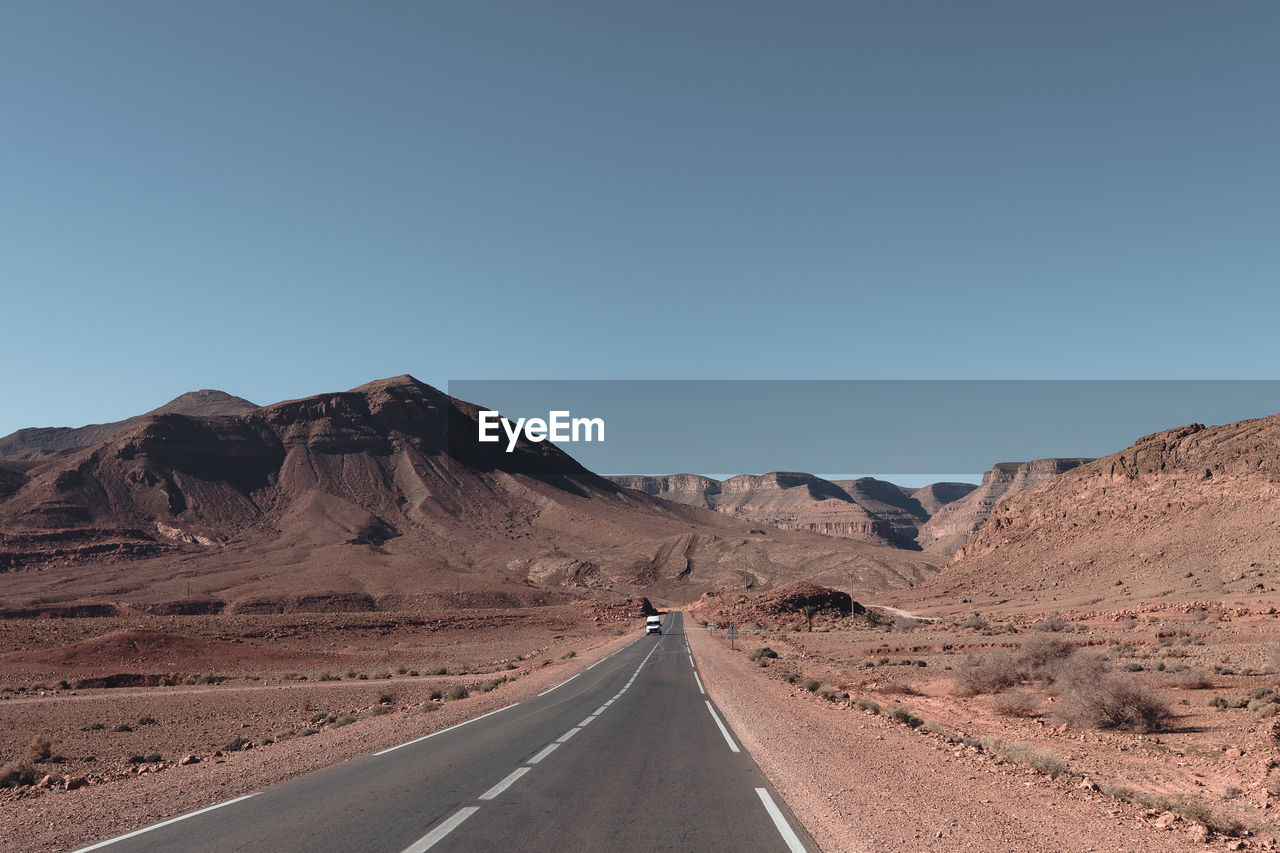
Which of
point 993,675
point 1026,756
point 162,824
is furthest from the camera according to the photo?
point 993,675

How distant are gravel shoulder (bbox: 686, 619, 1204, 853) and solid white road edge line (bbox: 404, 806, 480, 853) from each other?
3.46m

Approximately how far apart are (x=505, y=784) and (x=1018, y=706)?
47.0 ft

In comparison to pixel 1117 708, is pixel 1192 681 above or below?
below

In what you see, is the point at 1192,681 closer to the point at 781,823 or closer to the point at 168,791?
the point at 781,823

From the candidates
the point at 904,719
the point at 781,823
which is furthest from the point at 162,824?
the point at 904,719

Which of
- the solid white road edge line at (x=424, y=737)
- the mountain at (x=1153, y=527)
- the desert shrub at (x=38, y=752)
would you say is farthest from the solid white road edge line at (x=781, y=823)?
the mountain at (x=1153, y=527)

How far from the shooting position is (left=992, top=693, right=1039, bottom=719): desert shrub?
60.7 feet

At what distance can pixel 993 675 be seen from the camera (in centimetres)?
2319

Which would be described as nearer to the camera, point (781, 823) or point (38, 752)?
point (781, 823)

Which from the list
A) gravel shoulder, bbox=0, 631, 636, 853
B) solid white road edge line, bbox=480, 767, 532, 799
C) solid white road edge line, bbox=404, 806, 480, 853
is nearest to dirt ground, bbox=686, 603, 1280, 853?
solid white road edge line, bbox=480, 767, 532, 799

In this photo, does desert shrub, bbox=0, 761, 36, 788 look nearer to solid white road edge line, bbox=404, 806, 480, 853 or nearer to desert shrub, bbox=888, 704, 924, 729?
solid white road edge line, bbox=404, 806, 480, 853

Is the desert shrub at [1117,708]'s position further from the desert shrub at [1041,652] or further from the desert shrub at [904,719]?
the desert shrub at [1041,652]

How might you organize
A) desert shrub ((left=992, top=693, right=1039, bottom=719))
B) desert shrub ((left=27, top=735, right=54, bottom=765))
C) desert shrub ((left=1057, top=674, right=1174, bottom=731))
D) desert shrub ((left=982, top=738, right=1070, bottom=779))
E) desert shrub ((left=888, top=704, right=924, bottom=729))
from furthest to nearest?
desert shrub ((left=992, top=693, right=1039, bottom=719))
desert shrub ((left=27, top=735, right=54, bottom=765))
desert shrub ((left=888, top=704, right=924, bottom=729))
desert shrub ((left=1057, top=674, right=1174, bottom=731))
desert shrub ((left=982, top=738, right=1070, bottom=779))

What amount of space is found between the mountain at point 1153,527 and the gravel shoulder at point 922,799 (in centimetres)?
5117
